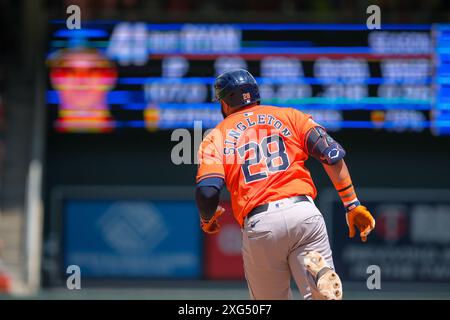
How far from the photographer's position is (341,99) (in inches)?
486

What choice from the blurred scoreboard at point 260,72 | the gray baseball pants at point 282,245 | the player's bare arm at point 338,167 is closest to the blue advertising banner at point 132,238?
the blurred scoreboard at point 260,72

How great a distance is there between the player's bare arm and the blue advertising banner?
7.53 meters

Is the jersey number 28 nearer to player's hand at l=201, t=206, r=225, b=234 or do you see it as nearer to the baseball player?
the baseball player

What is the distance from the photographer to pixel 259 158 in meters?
5.30

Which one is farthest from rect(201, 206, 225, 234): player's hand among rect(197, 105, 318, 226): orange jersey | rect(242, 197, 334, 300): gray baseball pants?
rect(242, 197, 334, 300): gray baseball pants

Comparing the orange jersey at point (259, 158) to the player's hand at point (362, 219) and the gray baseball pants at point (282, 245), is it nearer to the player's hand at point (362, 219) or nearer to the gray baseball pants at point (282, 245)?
the gray baseball pants at point (282, 245)

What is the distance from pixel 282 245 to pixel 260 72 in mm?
7379

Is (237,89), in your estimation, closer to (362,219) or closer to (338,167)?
(338,167)

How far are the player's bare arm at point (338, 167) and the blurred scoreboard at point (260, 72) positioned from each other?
6.93 meters

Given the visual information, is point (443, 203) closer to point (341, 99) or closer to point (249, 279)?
point (341, 99)

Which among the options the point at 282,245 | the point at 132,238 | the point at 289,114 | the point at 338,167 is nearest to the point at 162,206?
the point at 132,238

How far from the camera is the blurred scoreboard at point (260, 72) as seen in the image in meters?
12.3

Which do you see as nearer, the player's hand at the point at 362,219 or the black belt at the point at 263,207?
the black belt at the point at 263,207
